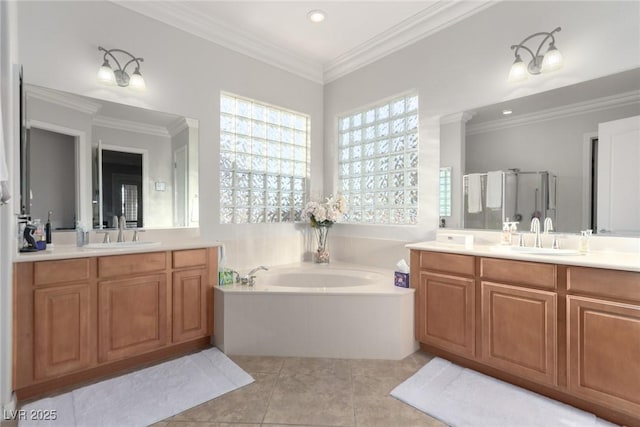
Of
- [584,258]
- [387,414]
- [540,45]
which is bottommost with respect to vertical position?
[387,414]

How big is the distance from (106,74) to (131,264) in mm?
1411

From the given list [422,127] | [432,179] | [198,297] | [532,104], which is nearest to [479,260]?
[432,179]

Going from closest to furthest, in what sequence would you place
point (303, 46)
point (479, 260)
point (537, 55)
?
point (479, 260)
point (537, 55)
point (303, 46)

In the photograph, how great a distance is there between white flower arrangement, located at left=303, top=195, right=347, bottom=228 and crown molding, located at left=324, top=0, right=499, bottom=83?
1431 millimetres

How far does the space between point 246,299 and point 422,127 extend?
2.10m

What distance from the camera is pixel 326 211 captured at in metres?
3.39

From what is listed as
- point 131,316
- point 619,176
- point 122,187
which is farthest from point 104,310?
point 619,176

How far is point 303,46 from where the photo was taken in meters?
3.24

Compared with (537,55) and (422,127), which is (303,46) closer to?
(422,127)

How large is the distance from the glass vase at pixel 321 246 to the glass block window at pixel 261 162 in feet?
0.91

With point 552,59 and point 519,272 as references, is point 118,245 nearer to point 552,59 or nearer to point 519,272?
point 519,272

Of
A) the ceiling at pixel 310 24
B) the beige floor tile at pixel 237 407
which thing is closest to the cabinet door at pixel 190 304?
the beige floor tile at pixel 237 407

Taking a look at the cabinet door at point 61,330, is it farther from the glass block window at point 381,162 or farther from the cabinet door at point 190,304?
the glass block window at point 381,162

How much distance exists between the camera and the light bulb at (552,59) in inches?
83.0
